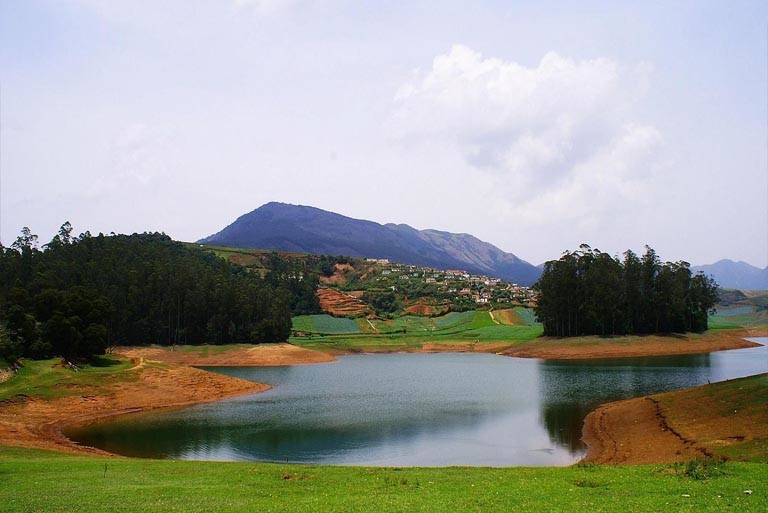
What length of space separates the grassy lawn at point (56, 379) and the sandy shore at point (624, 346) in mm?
67009

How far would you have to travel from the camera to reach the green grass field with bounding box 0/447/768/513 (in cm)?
1538

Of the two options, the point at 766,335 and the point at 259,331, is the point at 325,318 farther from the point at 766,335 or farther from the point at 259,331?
the point at 766,335

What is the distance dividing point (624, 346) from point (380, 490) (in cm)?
8811

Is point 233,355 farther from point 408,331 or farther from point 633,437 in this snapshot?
point 633,437

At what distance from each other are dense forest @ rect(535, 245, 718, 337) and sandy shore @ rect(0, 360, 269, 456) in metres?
62.2

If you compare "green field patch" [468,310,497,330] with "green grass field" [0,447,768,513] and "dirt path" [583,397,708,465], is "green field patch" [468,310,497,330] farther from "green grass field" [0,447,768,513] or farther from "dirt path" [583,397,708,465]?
"green grass field" [0,447,768,513]

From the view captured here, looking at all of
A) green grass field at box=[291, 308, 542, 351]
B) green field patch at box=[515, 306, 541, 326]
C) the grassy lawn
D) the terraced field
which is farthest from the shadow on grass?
green field patch at box=[515, 306, 541, 326]

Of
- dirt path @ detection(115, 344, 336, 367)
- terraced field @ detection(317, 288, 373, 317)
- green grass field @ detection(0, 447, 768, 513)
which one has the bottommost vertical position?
dirt path @ detection(115, 344, 336, 367)

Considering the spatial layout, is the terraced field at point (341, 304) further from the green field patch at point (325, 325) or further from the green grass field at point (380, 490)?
the green grass field at point (380, 490)

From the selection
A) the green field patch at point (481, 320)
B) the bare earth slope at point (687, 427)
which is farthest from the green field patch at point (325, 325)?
the bare earth slope at point (687, 427)

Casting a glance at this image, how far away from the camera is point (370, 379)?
71875 mm

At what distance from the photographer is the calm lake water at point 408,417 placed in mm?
33781

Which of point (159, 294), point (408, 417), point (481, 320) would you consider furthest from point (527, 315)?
point (408, 417)

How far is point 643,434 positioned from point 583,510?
77.1 ft
